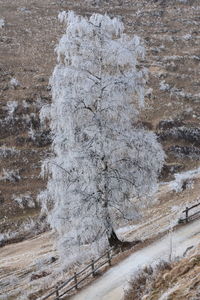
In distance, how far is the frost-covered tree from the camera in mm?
18156

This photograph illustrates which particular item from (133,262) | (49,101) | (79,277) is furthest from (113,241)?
(49,101)

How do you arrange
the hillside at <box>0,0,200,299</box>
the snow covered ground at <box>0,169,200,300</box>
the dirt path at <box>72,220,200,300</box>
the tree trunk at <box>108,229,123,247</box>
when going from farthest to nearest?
the hillside at <box>0,0,200,299</box>, the tree trunk at <box>108,229,123,247</box>, the snow covered ground at <box>0,169,200,300</box>, the dirt path at <box>72,220,200,300</box>

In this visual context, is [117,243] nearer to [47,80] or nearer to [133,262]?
[133,262]

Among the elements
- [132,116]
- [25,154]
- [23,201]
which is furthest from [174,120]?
[132,116]

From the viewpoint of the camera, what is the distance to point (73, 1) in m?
86.9

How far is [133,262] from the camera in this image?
19391mm

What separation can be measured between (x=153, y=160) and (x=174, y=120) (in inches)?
1192

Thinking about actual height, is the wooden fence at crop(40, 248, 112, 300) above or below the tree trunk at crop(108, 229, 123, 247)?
below

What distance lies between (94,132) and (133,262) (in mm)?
6217

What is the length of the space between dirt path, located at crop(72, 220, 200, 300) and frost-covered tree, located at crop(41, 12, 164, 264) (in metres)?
1.88

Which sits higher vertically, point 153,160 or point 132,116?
point 132,116

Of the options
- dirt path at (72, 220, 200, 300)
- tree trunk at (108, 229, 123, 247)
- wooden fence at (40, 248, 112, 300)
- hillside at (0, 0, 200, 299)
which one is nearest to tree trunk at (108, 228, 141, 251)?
tree trunk at (108, 229, 123, 247)

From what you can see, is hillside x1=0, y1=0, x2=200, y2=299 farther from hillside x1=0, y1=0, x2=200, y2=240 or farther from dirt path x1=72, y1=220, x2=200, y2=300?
dirt path x1=72, y1=220, x2=200, y2=300

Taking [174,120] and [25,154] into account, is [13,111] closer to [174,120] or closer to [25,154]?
[25,154]
